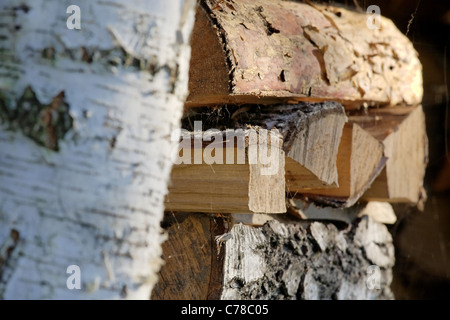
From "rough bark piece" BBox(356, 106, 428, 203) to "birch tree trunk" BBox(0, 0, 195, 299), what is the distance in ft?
4.13

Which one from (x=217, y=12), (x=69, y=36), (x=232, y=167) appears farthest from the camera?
(x=217, y=12)

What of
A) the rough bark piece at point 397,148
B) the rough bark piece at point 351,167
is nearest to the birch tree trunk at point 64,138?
the rough bark piece at point 351,167

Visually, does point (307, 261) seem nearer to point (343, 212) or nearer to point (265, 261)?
point (265, 261)

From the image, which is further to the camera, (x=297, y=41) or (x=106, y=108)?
(x=297, y=41)

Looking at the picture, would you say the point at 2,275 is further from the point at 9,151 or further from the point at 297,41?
the point at 297,41

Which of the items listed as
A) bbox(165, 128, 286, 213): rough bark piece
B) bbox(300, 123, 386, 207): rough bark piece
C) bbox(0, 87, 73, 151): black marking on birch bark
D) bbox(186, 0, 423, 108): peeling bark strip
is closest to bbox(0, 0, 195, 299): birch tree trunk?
bbox(0, 87, 73, 151): black marking on birch bark

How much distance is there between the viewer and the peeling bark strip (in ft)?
4.39

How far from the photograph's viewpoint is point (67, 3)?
0.74m

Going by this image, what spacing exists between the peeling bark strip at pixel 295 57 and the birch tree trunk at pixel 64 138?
0.59 m

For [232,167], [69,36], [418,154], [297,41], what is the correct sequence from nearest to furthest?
[69,36], [232,167], [297,41], [418,154]

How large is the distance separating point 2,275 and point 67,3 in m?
0.37

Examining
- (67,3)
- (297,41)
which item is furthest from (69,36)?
(297,41)

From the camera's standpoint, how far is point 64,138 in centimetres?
74
